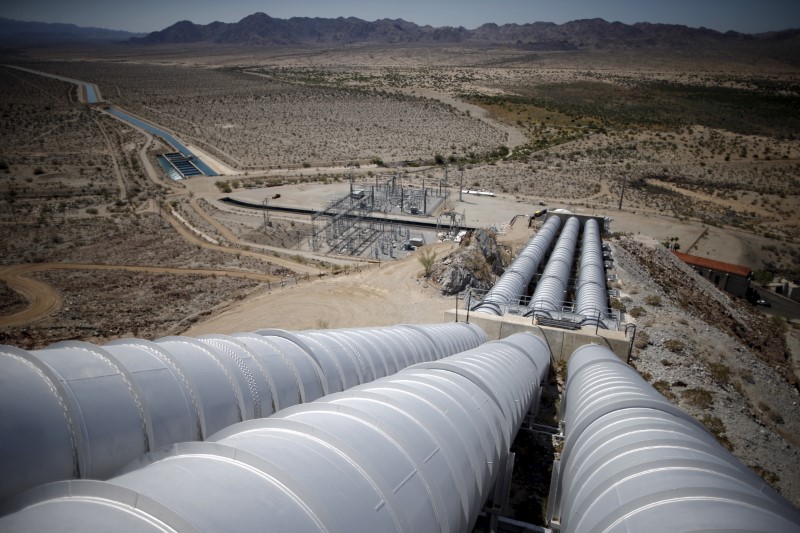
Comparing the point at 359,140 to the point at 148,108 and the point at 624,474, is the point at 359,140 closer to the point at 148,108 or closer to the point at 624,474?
the point at 148,108

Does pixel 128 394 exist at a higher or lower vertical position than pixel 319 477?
lower

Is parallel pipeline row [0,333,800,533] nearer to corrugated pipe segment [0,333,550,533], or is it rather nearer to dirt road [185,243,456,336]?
corrugated pipe segment [0,333,550,533]

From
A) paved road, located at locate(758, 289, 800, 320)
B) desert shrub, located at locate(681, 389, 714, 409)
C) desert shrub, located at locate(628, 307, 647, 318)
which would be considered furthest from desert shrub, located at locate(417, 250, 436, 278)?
paved road, located at locate(758, 289, 800, 320)

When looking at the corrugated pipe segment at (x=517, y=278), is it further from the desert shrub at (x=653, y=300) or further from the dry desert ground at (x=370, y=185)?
the desert shrub at (x=653, y=300)

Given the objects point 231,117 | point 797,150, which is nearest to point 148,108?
point 231,117

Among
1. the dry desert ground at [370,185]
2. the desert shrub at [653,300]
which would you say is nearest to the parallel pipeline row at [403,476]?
the dry desert ground at [370,185]

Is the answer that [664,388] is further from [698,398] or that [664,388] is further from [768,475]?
[768,475]

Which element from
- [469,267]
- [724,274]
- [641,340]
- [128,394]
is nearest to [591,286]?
[641,340]
